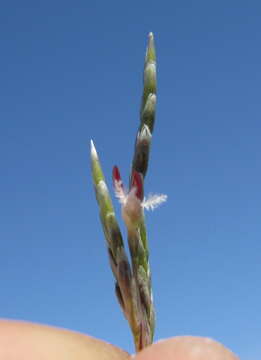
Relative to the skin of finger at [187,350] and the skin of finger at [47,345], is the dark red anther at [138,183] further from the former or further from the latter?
the skin of finger at [187,350]

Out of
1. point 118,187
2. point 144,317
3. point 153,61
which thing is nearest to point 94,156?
point 118,187

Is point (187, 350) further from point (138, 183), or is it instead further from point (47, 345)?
point (138, 183)

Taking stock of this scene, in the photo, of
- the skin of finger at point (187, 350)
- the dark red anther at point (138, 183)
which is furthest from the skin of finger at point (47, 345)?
the dark red anther at point (138, 183)

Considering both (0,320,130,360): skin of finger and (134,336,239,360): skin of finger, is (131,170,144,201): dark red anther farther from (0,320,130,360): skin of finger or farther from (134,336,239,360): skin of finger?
(134,336,239,360): skin of finger

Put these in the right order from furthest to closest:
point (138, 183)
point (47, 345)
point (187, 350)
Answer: point (138, 183), point (47, 345), point (187, 350)

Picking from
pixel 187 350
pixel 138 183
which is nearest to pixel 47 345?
pixel 187 350
